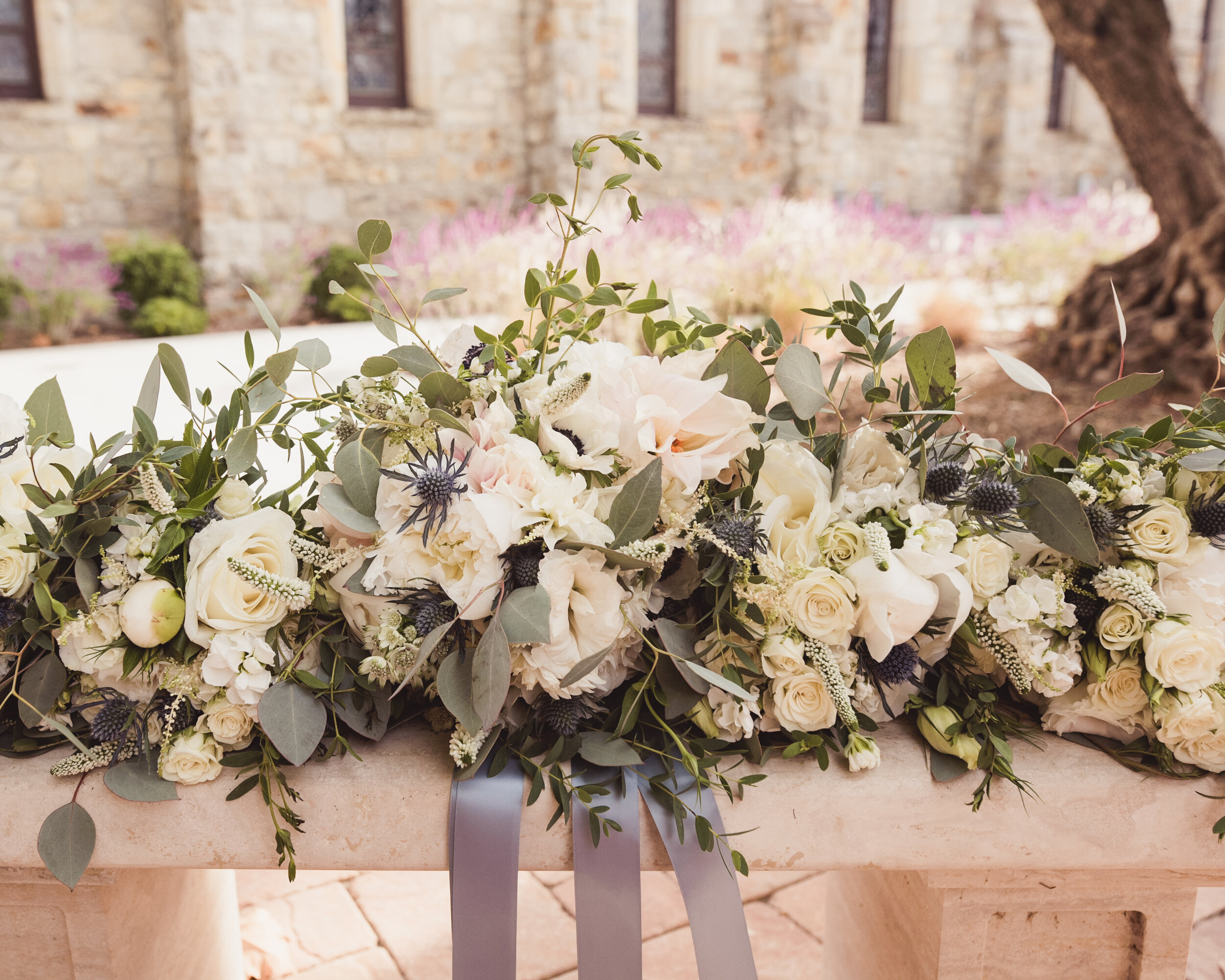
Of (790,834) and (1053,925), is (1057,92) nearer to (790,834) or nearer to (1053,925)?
(1053,925)

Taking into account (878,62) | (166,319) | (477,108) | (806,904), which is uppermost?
(878,62)

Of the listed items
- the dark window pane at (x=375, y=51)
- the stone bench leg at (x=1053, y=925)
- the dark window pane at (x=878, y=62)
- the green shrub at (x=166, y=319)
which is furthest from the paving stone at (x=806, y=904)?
the dark window pane at (x=878, y=62)

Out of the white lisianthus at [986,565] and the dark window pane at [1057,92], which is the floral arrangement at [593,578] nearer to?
the white lisianthus at [986,565]

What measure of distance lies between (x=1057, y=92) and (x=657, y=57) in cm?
659

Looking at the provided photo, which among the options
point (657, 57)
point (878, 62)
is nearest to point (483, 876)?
point (657, 57)

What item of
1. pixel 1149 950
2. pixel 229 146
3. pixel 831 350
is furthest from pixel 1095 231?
pixel 1149 950

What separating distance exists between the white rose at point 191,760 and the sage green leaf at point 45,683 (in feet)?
0.40

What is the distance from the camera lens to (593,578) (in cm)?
80

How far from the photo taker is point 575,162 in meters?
0.86

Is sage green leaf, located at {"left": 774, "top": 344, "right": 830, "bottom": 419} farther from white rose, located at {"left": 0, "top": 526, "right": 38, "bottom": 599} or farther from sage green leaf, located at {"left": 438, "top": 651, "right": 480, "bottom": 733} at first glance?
white rose, located at {"left": 0, "top": 526, "right": 38, "bottom": 599}

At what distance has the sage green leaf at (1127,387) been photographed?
2.78 ft

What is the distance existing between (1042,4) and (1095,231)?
496 cm

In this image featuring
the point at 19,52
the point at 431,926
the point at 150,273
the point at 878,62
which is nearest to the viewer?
the point at 431,926

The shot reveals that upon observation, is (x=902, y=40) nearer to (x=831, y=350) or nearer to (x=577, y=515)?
(x=831, y=350)
